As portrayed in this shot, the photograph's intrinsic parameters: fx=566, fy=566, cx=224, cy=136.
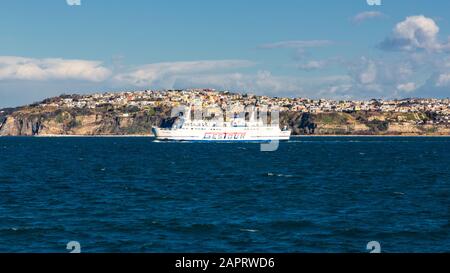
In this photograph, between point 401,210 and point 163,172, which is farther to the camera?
point 163,172

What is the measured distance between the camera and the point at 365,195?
46.9 m

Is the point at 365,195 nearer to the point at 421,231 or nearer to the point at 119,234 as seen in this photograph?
the point at 421,231

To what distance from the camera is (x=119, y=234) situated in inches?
1145

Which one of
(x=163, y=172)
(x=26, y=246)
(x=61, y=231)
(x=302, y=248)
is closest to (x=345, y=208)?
(x=302, y=248)

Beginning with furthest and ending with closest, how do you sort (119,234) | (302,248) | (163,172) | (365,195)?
(163,172), (365,195), (119,234), (302,248)

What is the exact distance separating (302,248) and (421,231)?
7707 millimetres

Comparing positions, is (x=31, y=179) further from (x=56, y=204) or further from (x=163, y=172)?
(x=56, y=204)
